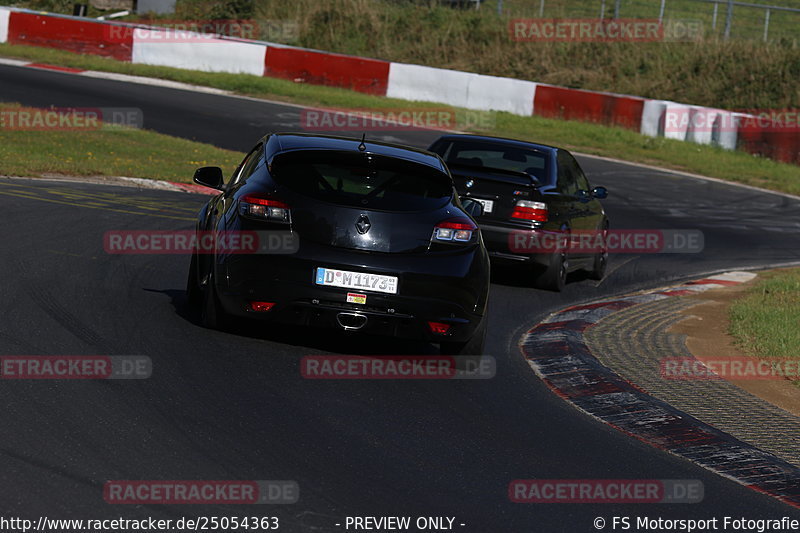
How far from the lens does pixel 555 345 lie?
→ 9.79 metres

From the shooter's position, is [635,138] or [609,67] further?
[609,67]

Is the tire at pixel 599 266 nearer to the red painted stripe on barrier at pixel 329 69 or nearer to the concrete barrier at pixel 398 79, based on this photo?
the concrete barrier at pixel 398 79

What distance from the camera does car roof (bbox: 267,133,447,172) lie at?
344 inches

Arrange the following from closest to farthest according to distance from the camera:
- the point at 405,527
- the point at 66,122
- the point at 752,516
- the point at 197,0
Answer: the point at 405,527
the point at 752,516
the point at 66,122
the point at 197,0

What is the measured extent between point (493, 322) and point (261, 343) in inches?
112

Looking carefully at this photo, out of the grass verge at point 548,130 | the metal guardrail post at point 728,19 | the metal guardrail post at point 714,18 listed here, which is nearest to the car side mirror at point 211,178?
the grass verge at point 548,130

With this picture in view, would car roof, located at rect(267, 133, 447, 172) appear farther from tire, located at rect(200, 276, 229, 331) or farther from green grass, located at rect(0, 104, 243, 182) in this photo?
green grass, located at rect(0, 104, 243, 182)

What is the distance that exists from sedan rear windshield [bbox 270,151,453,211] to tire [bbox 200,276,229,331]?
902 millimetres

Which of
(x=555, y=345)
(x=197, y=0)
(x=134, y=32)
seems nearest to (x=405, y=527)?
(x=555, y=345)

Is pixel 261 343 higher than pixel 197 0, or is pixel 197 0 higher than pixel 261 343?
pixel 197 0

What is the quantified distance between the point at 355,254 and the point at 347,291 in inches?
10.1

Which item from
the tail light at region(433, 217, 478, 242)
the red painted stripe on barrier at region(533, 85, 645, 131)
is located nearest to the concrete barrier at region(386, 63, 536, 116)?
the red painted stripe on barrier at region(533, 85, 645, 131)

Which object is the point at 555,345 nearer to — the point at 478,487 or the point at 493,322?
the point at 493,322

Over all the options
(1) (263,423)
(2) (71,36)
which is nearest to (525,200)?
(1) (263,423)
